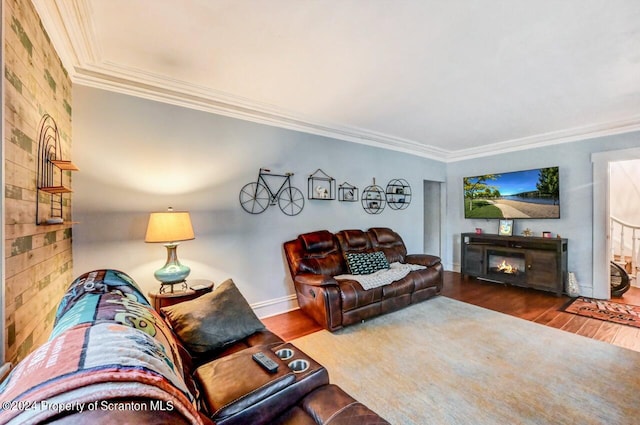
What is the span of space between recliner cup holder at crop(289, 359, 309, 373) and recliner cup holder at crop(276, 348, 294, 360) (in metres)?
0.06

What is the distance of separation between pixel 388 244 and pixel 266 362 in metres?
3.43

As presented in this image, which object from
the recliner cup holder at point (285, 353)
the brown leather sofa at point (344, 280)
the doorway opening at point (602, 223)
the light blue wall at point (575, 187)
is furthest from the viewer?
the light blue wall at point (575, 187)

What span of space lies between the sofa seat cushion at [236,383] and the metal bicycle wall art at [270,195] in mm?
2244

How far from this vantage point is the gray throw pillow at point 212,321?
1.60 metres

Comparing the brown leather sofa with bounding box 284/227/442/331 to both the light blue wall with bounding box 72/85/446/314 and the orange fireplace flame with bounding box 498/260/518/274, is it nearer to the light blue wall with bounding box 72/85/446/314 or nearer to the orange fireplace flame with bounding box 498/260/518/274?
the light blue wall with bounding box 72/85/446/314

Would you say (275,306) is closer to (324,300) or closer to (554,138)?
(324,300)

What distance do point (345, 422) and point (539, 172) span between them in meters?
5.27

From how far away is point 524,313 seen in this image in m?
3.43

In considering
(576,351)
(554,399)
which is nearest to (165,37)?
(554,399)

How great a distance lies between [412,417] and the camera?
5.75 ft

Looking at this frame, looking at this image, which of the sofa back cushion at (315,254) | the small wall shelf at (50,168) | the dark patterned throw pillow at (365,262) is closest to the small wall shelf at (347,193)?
the sofa back cushion at (315,254)

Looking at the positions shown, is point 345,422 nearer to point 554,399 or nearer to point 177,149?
point 554,399

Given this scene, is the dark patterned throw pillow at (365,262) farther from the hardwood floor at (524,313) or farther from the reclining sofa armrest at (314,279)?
the hardwood floor at (524,313)

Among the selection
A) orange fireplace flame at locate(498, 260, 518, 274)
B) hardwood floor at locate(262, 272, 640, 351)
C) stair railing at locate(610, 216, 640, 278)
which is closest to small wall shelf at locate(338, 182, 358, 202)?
hardwood floor at locate(262, 272, 640, 351)
